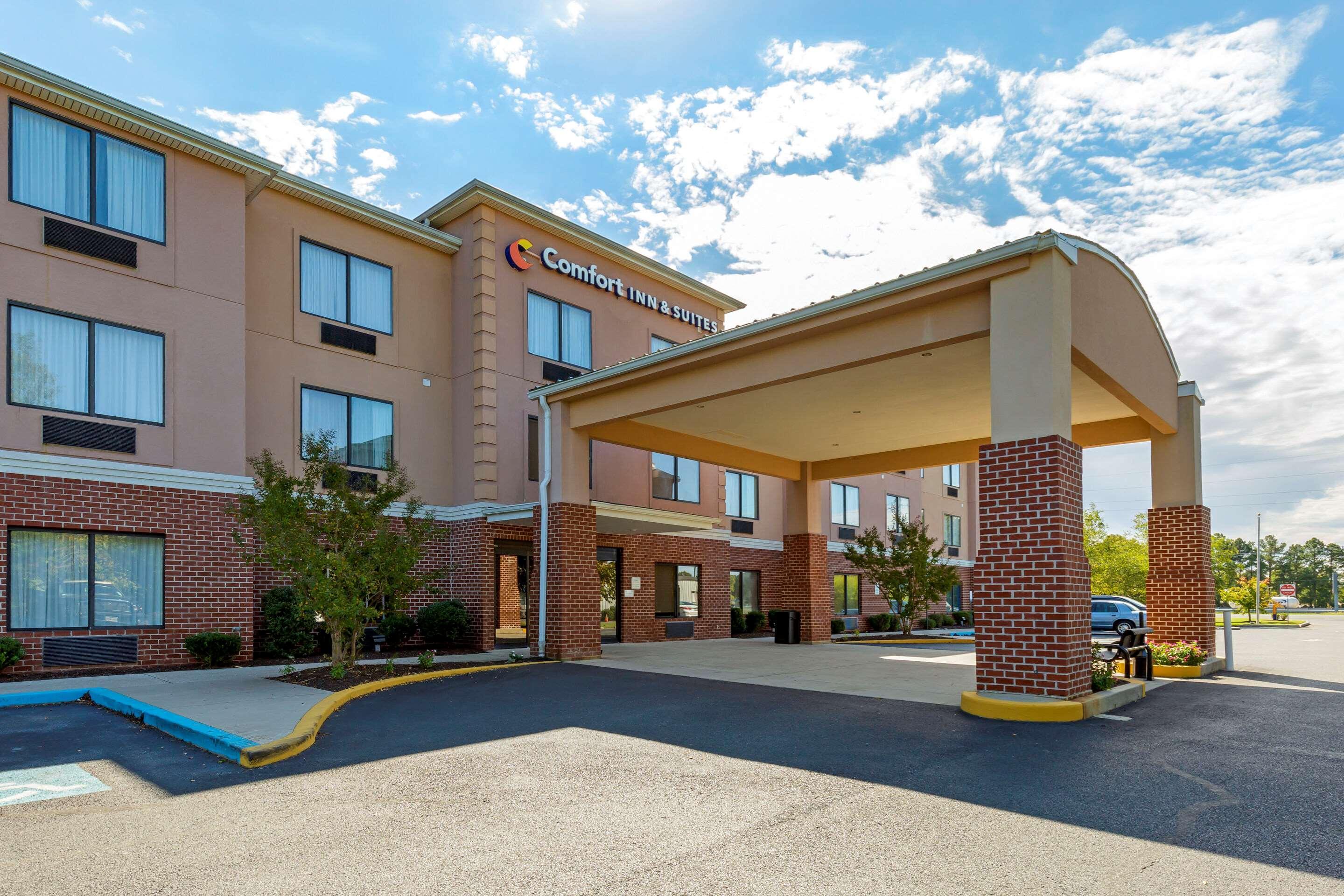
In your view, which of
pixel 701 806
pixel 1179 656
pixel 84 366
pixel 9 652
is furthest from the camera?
pixel 84 366

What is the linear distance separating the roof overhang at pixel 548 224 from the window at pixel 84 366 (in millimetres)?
7444

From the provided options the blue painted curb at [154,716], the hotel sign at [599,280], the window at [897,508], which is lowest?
the blue painted curb at [154,716]

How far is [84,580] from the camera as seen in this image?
14.0 metres

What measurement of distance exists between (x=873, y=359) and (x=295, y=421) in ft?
38.5

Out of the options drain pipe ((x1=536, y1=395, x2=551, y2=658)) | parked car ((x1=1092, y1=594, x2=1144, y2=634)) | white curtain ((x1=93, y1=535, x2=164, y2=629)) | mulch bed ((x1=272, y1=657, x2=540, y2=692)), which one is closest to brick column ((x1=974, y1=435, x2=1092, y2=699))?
mulch bed ((x1=272, y1=657, x2=540, y2=692))

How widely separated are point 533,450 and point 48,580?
973 cm

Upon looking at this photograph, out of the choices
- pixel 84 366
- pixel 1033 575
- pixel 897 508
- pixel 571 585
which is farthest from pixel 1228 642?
pixel 897 508

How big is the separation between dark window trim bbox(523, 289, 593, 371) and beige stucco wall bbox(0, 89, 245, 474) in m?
6.52

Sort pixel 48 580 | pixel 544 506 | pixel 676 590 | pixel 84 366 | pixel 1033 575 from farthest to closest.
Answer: pixel 676 590 → pixel 544 506 → pixel 84 366 → pixel 48 580 → pixel 1033 575

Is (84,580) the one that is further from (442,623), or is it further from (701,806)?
(701,806)

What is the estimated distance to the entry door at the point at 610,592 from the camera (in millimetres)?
22562

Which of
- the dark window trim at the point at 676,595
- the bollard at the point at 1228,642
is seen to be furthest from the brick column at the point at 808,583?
the bollard at the point at 1228,642

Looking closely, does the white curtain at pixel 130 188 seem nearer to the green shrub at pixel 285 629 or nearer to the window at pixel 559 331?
the green shrub at pixel 285 629

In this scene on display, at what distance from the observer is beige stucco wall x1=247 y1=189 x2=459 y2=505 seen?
17031 mm
